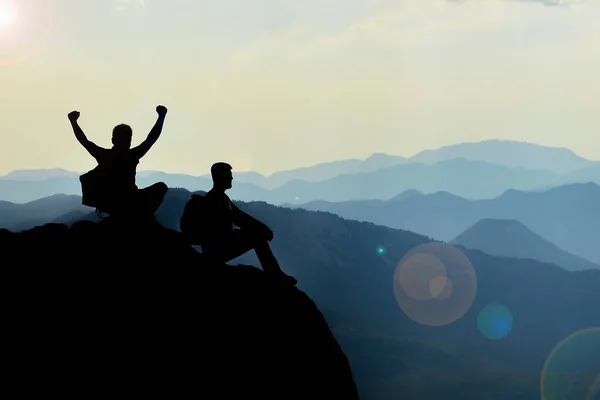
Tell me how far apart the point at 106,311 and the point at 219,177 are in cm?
360

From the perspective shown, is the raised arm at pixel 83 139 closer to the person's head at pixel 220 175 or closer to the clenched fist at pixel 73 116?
the clenched fist at pixel 73 116

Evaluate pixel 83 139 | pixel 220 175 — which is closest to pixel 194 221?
pixel 220 175

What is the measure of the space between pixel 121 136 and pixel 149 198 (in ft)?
4.80

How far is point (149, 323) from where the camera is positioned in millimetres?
12273

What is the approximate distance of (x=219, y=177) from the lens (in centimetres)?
1409

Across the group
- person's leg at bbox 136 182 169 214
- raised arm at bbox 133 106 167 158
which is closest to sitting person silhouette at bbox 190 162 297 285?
person's leg at bbox 136 182 169 214

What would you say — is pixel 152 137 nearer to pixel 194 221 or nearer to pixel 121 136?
pixel 121 136

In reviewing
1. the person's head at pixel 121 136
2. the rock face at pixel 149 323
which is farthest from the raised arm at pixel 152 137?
the rock face at pixel 149 323

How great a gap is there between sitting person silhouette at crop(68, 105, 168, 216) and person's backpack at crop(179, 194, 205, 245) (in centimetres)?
79

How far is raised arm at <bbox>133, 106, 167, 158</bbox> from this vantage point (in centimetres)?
1447

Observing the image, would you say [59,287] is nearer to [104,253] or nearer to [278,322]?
[104,253]

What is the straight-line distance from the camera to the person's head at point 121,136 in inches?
568

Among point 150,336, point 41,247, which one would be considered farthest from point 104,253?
point 150,336

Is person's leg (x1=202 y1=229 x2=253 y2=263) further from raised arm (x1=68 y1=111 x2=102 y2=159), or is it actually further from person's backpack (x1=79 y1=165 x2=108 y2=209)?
raised arm (x1=68 y1=111 x2=102 y2=159)
